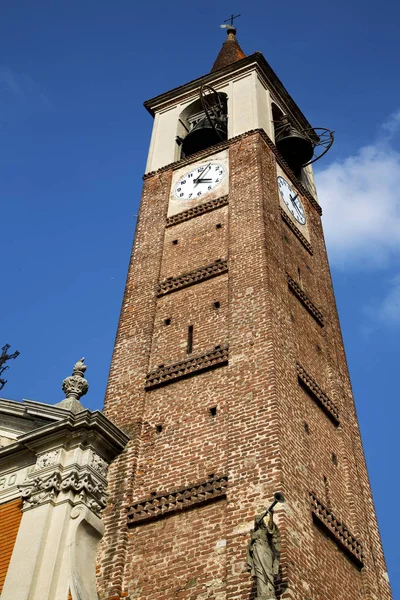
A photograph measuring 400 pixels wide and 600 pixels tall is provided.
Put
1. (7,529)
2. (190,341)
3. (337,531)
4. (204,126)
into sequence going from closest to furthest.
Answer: (7,529) → (337,531) → (190,341) → (204,126)

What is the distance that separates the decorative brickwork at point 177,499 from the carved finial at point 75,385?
237cm

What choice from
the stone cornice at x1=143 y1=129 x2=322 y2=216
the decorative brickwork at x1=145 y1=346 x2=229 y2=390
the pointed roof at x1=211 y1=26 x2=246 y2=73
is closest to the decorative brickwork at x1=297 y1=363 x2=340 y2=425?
the decorative brickwork at x1=145 y1=346 x2=229 y2=390

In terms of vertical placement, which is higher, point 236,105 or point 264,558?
point 236,105

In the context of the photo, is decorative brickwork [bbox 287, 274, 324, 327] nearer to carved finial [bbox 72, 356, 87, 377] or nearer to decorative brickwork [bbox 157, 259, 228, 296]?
decorative brickwork [bbox 157, 259, 228, 296]

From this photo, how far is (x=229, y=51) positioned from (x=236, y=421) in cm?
1996

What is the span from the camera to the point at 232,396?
1534 centimetres

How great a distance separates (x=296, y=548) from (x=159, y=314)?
23.7 feet

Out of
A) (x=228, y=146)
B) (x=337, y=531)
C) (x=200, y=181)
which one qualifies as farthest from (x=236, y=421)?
(x=228, y=146)

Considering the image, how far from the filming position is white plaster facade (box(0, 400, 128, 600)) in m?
10.7

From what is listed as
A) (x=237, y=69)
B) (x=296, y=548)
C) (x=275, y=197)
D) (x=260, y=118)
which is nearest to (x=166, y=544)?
(x=296, y=548)

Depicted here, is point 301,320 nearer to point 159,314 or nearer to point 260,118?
point 159,314

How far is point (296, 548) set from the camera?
1274 centimetres

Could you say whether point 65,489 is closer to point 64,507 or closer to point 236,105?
point 64,507

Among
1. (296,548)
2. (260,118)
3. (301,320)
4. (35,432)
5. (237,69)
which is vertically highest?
(237,69)
